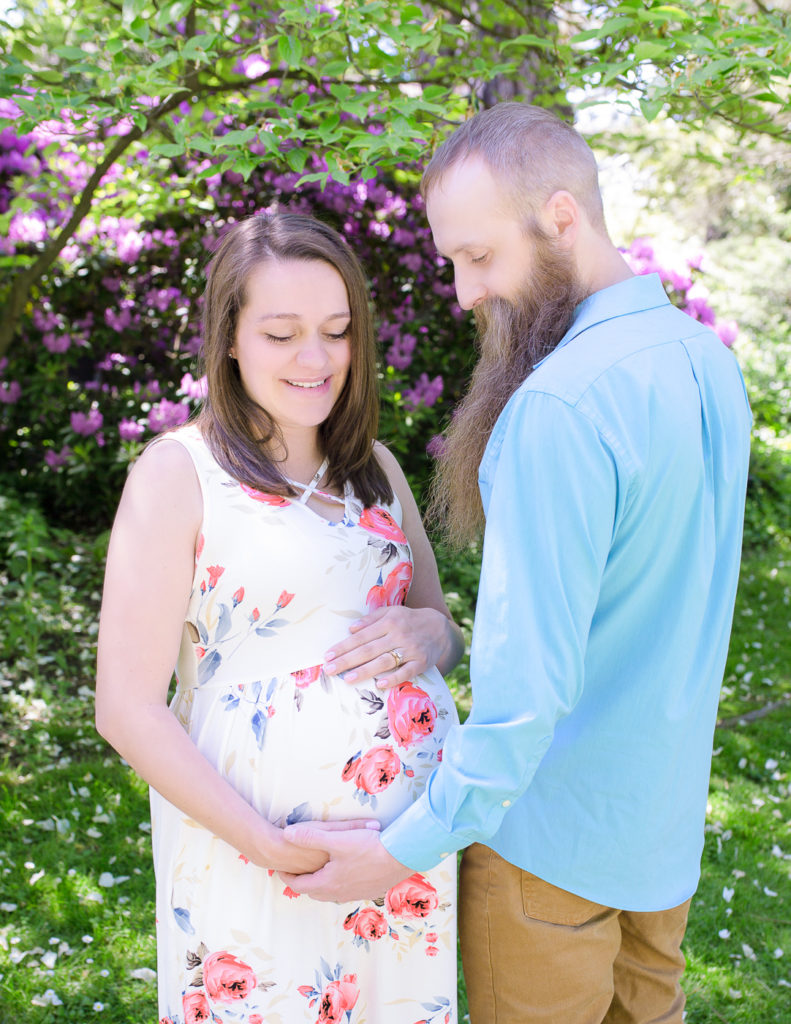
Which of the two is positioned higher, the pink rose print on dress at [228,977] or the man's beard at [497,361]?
the man's beard at [497,361]

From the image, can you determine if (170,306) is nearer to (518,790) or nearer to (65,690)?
(65,690)

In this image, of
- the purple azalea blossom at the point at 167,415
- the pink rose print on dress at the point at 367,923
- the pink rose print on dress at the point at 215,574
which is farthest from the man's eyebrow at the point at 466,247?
the purple azalea blossom at the point at 167,415

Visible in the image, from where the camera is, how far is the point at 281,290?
173cm

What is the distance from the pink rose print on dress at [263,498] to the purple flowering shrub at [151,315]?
3171mm

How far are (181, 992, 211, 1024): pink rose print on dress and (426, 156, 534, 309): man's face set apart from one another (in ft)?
4.32

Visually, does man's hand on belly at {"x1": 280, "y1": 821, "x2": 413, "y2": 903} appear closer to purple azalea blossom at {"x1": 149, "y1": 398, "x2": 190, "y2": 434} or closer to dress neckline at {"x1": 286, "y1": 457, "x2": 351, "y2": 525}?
dress neckline at {"x1": 286, "y1": 457, "x2": 351, "y2": 525}

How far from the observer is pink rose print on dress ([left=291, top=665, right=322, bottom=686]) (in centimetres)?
165

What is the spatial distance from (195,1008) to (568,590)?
1047mm

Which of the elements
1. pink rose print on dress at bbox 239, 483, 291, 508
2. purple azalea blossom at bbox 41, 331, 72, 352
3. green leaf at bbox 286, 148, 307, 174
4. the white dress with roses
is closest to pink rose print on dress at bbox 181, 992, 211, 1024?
the white dress with roses

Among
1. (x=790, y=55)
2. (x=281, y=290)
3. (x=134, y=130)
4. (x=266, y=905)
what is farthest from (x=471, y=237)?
(x=134, y=130)

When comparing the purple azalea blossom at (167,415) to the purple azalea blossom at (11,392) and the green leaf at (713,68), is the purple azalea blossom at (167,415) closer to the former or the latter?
the purple azalea blossom at (11,392)

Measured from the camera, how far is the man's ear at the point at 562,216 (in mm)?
1368

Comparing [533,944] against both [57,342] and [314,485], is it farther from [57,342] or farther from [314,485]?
[57,342]

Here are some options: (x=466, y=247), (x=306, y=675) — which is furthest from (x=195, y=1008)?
(x=466, y=247)
